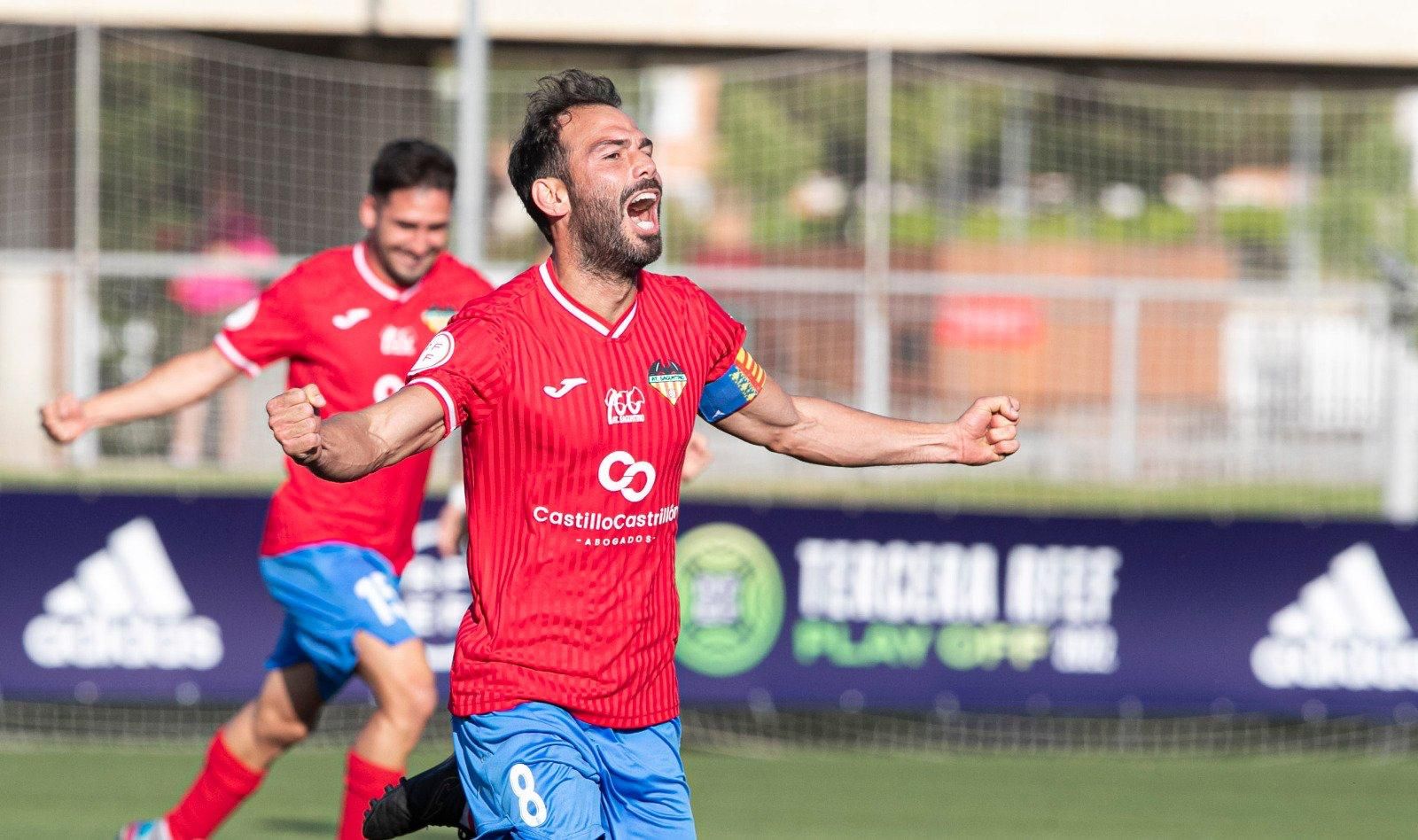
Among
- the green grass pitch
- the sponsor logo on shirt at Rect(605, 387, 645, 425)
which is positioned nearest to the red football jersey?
the green grass pitch

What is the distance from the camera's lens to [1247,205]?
20.9 meters

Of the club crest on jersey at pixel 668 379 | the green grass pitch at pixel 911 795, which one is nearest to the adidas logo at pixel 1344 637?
the green grass pitch at pixel 911 795

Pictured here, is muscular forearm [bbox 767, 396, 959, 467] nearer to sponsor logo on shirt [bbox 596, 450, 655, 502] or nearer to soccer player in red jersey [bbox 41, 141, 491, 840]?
sponsor logo on shirt [bbox 596, 450, 655, 502]

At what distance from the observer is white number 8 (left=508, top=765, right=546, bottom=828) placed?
153 inches

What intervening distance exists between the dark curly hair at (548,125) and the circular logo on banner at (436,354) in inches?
12.7

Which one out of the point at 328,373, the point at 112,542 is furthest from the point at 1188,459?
the point at 328,373

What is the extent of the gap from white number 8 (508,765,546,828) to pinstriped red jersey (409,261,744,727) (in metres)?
0.14

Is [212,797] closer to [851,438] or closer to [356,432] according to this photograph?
[851,438]

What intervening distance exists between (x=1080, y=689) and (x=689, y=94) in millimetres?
13690

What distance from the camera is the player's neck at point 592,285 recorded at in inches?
160

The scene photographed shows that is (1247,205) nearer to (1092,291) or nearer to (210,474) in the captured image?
(1092,291)

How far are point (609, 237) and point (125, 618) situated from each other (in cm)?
507

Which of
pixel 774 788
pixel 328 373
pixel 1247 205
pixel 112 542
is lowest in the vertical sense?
pixel 774 788

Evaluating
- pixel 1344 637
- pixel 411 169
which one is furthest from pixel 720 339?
pixel 1344 637
